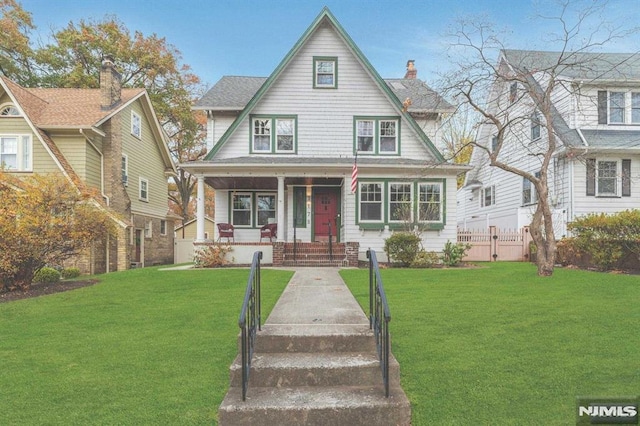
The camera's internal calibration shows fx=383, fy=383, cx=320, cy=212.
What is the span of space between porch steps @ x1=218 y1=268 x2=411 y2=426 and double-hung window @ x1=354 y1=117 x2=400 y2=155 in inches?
428

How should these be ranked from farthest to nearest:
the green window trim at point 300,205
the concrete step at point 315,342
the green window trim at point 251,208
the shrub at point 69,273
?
the green window trim at point 251,208
the green window trim at point 300,205
the shrub at point 69,273
the concrete step at point 315,342

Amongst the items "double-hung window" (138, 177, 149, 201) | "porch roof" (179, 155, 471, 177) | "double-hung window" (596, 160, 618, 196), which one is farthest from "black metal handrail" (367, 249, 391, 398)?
"double-hung window" (138, 177, 149, 201)

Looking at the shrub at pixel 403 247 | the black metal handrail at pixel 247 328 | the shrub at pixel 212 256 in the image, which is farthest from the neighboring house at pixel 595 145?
the black metal handrail at pixel 247 328

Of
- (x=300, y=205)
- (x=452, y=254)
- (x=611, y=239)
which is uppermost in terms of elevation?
(x=300, y=205)

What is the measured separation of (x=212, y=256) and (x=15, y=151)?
375 inches

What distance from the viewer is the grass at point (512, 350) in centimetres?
329

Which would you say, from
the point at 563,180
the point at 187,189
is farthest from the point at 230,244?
the point at 187,189

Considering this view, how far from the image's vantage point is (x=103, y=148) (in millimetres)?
17016

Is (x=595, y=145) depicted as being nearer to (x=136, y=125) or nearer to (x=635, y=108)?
(x=635, y=108)

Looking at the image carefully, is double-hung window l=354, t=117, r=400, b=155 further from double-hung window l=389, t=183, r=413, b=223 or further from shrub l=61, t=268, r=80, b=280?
shrub l=61, t=268, r=80, b=280

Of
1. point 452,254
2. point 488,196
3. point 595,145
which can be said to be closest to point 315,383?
point 452,254

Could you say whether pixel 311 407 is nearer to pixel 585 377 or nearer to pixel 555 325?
pixel 585 377

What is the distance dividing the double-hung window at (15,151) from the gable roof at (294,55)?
24.1ft

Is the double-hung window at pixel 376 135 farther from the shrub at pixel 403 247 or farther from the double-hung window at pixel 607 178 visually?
the double-hung window at pixel 607 178
